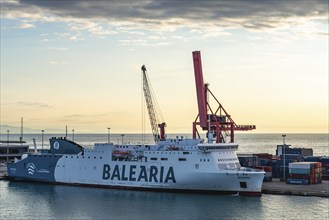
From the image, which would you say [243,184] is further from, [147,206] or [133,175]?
[133,175]

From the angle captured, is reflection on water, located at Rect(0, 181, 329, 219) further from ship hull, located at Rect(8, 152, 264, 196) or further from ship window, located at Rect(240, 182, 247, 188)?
ship window, located at Rect(240, 182, 247, 188)

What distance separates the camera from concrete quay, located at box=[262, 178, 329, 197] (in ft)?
215

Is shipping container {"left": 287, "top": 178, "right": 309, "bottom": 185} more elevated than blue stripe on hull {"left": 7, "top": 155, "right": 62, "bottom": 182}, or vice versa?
blue stripe on hull {"left": 7, "top": 155, "right": 62, "bottom": 182}

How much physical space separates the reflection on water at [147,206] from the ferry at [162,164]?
139 cm

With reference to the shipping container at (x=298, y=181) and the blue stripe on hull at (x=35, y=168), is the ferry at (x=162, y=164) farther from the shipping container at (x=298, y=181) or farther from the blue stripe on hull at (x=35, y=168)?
the shipping container at (x=298, y=181)

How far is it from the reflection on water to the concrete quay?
1.70 m

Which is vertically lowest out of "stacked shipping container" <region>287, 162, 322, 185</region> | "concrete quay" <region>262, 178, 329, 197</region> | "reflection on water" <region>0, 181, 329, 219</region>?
"reflection on water" <region>0, 181, 329, 219</region>

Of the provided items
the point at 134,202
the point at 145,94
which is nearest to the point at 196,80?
the point at 145,94

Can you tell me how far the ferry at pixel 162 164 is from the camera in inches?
2621

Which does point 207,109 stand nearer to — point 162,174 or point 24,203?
point 162,174

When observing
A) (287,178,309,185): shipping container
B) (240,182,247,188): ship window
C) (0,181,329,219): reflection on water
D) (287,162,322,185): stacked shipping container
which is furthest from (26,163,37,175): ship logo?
(287,162,322,185): stacked shipping container

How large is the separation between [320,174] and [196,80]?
19.5 meters

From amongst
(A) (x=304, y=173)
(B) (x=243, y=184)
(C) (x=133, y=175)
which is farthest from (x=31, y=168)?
Answer: (A) (x=304, y=173)

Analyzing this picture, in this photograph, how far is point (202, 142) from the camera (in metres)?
69.0
